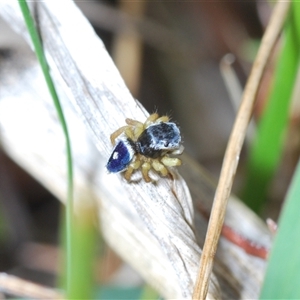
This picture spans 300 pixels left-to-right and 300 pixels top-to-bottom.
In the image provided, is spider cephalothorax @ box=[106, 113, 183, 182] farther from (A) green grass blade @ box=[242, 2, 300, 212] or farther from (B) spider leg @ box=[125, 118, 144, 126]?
(A) green grass blade @ box=[242, 2, 300, 212]

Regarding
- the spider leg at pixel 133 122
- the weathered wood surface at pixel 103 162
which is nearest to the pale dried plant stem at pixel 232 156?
the weathered wood surface at pixel 103 162

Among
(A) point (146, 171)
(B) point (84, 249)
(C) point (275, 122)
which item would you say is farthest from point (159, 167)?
(C) point (275, 122)

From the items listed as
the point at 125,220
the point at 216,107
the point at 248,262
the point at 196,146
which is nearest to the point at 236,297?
the point at 248,262

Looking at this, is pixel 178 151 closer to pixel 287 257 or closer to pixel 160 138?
pixel 160 138

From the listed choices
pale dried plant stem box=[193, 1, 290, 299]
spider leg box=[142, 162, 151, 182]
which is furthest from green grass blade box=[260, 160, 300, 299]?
spider leg box=[142, 162, 151, 182]

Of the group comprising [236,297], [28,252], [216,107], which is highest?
[216,107]

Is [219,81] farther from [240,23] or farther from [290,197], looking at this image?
[290,197]

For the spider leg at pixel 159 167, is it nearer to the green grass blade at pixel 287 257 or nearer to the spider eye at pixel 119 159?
the spider eye at pixel 119 159
